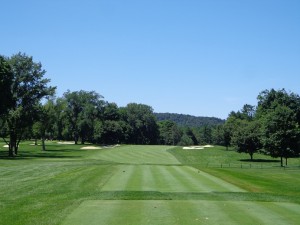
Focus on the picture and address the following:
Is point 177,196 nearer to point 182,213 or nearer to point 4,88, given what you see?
point 182,213

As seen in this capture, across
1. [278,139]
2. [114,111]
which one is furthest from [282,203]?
[114,111]

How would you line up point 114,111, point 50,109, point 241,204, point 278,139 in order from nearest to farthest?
1. point 241,204
2. point 278,139
3. point 50,109
4. point 114,111

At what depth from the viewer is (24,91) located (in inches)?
2689

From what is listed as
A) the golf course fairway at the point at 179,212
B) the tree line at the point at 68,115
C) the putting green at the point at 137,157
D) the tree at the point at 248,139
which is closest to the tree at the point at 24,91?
the tree line at the point at 68,115

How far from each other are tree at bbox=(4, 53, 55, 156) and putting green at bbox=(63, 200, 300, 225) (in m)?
54.9

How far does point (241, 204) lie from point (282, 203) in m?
2.32

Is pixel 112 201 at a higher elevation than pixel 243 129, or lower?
lower

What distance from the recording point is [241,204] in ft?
52.7

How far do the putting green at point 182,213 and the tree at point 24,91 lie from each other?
54.9 m

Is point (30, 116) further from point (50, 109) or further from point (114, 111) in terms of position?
point (114, 111)

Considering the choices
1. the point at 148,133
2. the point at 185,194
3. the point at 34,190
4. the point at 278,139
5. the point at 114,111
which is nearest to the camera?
the point at 185,194

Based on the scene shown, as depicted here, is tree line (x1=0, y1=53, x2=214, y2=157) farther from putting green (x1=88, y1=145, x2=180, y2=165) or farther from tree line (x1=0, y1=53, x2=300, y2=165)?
putting green (x1=88, y1=145, x2=180, y2=165)

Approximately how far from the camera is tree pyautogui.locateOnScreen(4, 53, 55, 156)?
67.2 metres

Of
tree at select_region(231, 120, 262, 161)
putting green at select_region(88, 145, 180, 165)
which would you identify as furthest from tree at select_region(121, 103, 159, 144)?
tree at select_region(231, 120, 262, 161)
